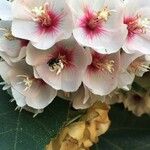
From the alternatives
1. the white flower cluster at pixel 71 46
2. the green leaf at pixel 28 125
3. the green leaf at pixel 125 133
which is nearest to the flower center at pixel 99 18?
the white flower cluster at pixel 71 46

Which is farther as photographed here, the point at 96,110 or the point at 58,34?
the point at 96,110

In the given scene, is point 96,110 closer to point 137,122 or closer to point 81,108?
point 81,108

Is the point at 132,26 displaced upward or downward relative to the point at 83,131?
upward

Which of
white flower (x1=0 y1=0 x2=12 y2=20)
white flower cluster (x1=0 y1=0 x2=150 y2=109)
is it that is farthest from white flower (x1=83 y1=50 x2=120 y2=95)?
white flower (x1=0 y1=0 x2=12 y2=20)

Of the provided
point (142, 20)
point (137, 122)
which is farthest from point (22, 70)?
point (137, 122)

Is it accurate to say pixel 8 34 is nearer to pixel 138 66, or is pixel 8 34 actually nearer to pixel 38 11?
pixel 38 11

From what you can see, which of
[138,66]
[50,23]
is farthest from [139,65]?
[50,23]
